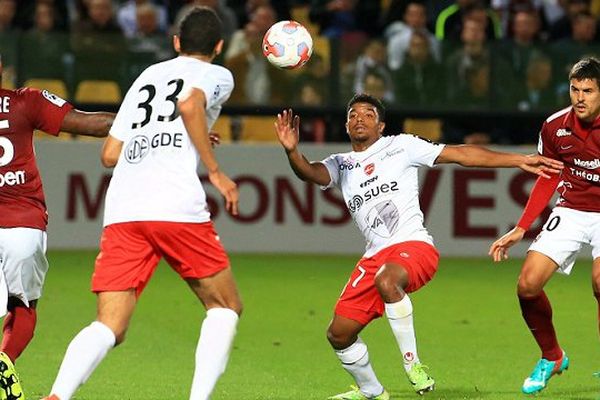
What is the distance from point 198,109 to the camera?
6805mm

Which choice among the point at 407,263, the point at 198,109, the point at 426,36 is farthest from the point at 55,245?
the point at 198,109

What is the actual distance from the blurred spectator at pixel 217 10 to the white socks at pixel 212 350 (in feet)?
31.5

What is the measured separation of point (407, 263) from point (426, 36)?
7.94 meters

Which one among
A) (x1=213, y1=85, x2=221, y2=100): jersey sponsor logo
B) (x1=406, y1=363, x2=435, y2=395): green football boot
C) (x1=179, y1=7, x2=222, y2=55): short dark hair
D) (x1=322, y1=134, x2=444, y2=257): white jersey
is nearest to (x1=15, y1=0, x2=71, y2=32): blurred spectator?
(x1=322, y1=134, x2=444, y2=257): white jersey

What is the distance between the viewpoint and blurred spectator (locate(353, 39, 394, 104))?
52.2 feet

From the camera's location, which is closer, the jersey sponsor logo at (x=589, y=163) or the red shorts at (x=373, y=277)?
the red shorts at (x=373, y=277)

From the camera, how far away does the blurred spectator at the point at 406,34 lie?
15.9 meters

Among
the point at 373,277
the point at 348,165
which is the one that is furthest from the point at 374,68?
the point at 373,277

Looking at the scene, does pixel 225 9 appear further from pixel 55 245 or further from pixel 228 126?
pixel 55 245

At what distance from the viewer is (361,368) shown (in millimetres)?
8156

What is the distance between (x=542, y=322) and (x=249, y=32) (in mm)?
7984

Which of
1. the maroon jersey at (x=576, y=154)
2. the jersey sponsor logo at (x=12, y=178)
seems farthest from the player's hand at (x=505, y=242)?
the jersey sponsor logo at (x=12, y=178)

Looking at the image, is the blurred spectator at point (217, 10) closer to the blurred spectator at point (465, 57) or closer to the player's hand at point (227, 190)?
the blurred spectator at point (465, 57)

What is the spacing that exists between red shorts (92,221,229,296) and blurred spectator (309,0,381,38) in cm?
1050
